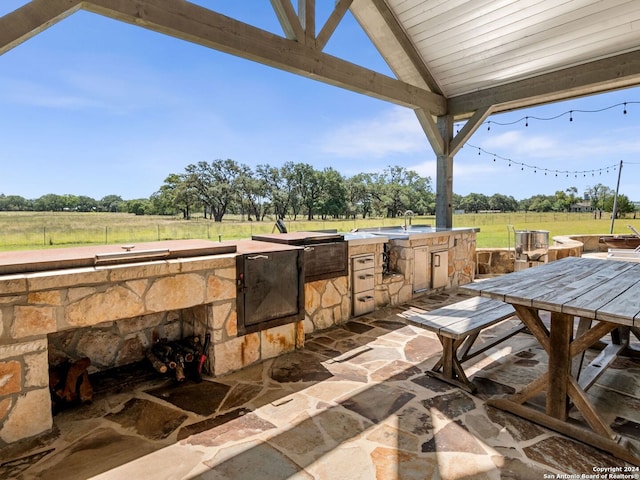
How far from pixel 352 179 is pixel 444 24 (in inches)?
124

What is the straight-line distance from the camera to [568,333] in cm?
199

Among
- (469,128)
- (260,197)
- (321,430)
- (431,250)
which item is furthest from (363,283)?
(469,128)

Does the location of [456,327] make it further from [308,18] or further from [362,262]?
[308,18]

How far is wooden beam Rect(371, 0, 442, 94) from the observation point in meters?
4.91

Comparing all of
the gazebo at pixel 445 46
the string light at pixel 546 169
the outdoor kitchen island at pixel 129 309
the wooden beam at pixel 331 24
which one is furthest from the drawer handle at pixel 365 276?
the string light at pixel 546 169

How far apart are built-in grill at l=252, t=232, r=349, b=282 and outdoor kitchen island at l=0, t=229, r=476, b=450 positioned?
0.38 feet

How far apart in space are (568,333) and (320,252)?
7.22 feet

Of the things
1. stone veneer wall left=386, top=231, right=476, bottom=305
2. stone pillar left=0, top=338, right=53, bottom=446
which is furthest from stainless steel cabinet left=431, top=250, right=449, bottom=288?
stone pillar left=0, top=338, right=53, bottom=446

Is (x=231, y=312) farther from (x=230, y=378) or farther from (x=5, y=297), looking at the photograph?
(x=5, y=297)

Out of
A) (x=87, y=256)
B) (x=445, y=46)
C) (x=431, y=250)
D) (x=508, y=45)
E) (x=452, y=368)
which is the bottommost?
(x=452, y=368)

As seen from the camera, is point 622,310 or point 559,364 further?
point 559,364

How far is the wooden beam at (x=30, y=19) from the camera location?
2.22m

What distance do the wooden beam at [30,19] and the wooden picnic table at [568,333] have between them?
10.9 ft

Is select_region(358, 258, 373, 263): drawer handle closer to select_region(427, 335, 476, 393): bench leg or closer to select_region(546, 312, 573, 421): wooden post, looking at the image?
select_region(427, 335, 476, 393): bench leg
